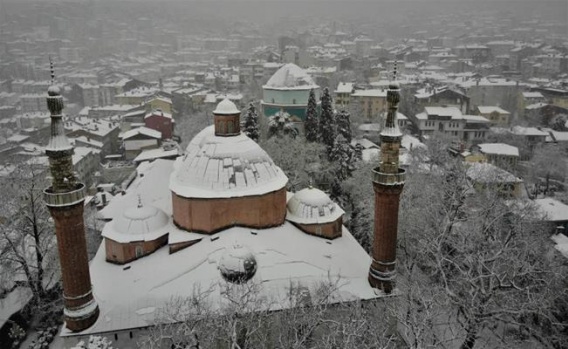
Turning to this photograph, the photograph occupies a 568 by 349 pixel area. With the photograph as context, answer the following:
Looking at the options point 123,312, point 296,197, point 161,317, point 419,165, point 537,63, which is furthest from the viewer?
point 537,63

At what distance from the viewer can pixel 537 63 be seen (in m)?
118

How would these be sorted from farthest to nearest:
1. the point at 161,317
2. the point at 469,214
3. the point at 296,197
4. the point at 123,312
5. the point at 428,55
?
the point at 428,55 < the point at 469,214 < the point at 296,197 < the point at 123,312 < the point at 161,317

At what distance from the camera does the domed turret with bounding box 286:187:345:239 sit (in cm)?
2286

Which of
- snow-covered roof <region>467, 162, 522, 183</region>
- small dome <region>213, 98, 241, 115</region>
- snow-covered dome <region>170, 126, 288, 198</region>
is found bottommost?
snow-covered roof <region>467, 162, 522, 183</region>

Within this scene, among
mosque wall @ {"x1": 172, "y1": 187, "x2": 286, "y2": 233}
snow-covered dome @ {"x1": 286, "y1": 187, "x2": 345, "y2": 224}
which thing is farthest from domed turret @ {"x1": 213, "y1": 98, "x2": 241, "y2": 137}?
snow-covered dome @ {"x1": 286, "y1": 187, "x2": 345, "y2": 224}

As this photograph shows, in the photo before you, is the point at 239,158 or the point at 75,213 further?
the point at 239,158

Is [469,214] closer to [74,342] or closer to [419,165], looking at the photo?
[419,165]

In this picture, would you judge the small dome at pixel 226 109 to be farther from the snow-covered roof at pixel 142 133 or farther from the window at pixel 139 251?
the snow-covered roof at pixel 142 133

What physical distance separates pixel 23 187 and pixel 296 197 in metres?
14.7

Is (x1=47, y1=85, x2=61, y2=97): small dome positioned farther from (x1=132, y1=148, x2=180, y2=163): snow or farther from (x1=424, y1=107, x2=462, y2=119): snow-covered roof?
(x1=424, y1=107, x2=462, y2=119): snow-covered roof

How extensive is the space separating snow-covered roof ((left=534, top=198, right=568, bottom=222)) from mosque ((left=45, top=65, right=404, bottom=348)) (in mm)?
16785

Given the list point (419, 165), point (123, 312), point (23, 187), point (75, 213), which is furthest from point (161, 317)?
point (419, 165)

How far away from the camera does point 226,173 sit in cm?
2102

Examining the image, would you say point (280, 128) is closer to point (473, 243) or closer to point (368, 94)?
point (473, 243)
